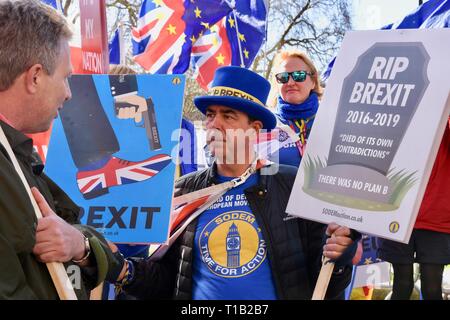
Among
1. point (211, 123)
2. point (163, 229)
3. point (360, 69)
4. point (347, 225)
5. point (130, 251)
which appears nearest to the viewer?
point (347, 225)

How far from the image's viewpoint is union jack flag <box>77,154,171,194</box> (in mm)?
3078

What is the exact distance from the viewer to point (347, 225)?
97.8 inches

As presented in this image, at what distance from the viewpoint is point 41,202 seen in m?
1.77

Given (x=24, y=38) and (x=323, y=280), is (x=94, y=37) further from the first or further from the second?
(x=323, y=280)

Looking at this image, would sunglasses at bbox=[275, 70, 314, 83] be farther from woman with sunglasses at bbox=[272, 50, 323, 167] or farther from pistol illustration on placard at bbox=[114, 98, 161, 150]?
pistol illustration on placard at bbox=[114, 98, 161, 150]

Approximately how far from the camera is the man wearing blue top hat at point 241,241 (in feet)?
8.94

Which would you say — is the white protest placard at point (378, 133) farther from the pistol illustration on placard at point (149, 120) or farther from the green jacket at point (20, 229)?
the green jacket at point (20, 229)

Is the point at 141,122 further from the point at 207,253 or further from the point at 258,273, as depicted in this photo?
the point at 258,273

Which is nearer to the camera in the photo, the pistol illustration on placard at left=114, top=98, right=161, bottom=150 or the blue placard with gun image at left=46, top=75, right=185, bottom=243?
the blue placard with gun image at left=46, top=75, right=185, bottom=243

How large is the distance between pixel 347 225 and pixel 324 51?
16447 mm

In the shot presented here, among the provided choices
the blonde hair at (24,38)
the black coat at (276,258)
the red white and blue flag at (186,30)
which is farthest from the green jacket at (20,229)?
the red white and blue flag at (186,30)

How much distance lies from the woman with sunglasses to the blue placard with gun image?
168cm

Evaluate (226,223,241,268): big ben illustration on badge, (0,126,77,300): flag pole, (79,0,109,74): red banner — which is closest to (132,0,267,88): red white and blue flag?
(79,0,109,74): red banner

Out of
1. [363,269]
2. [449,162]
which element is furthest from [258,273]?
[363,269]
